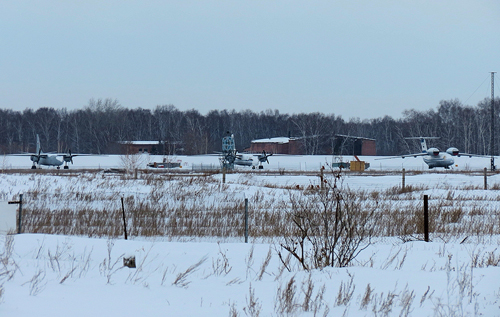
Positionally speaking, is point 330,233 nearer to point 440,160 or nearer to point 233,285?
point 233,285

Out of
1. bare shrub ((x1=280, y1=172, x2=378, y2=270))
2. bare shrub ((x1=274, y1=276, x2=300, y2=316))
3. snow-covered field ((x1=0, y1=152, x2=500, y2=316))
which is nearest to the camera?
bare shrub ((x1=274, y1=276, x2=300, y2=316))

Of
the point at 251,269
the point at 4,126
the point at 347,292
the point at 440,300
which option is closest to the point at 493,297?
the point at 440,300

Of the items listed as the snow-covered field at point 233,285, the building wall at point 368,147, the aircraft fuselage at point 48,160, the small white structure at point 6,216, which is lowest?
the snow-covered field at point 233,285

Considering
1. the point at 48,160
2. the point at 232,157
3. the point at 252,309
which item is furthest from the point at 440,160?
the point at 252,309

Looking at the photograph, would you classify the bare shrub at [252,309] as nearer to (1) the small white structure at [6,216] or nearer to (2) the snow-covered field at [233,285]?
(2) the snow-covered field at [233,285]

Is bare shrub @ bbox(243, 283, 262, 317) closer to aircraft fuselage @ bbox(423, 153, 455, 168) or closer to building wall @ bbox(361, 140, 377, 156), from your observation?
aircraft fuselage @ bbox(423, 153, 455, 168)

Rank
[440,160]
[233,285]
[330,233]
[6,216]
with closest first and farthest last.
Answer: [233,285], [330,233], [6,216], [440,160]

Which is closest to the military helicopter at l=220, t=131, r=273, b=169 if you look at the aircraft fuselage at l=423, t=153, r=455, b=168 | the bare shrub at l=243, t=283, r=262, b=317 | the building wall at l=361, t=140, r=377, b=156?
the aircraft fuselage at l=423, t=153, r=455, b=168

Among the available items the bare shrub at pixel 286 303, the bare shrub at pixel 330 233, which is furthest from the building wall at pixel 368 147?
the bare shrub at pixel 286 303

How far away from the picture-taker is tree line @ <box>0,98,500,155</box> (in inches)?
3927

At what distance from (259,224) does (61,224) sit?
19.4ft

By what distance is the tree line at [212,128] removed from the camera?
99.8 meters

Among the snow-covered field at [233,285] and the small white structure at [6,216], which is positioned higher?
the small white structure at [6,216]

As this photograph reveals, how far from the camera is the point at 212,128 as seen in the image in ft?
395
